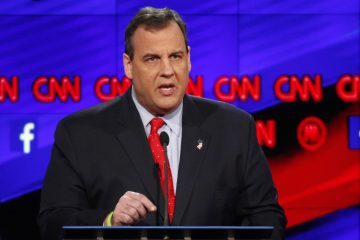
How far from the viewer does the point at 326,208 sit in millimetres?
5336

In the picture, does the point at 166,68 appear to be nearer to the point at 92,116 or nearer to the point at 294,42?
the point at 92,116

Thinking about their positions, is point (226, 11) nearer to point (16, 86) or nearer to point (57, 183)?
point (16, 86)

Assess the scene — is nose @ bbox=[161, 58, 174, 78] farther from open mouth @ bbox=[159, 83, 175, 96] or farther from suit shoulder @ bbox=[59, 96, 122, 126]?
suit shoulder @ bbox=[59, 96, 122, 126]

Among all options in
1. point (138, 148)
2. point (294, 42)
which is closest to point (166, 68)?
point (138, 148)

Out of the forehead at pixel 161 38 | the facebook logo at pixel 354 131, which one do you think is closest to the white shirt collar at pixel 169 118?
the forehead at pixel 161 38

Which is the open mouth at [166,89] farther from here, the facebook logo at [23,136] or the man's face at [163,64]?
the facebook logo at [23,136]

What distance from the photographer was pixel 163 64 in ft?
8.64

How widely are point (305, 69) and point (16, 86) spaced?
2.01 m

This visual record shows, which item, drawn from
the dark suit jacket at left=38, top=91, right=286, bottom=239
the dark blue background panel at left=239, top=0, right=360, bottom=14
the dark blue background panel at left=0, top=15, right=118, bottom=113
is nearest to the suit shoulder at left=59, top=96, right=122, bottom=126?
the dark suit jacket at left=38, top=91, right=286, bottom=239

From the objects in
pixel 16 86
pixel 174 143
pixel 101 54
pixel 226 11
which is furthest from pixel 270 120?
pixel 174 143

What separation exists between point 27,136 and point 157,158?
285 centimetres

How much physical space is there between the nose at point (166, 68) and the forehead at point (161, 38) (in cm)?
4

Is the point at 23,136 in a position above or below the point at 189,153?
above

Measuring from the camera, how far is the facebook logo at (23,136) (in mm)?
5312
